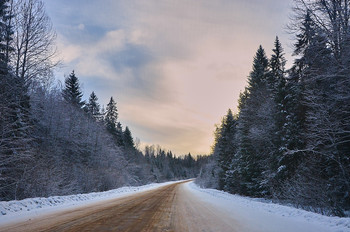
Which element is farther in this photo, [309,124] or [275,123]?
[275,123]

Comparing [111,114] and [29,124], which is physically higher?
[111,114]

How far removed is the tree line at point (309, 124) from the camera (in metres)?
10.7

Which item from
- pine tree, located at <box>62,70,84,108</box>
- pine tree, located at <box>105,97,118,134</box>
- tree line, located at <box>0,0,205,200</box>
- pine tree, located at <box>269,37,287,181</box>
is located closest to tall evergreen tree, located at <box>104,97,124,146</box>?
pine tree, located at <box>105,97,118,134</box>

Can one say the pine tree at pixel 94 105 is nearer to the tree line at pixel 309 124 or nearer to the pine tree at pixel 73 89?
the pine tree at pixel 73 89

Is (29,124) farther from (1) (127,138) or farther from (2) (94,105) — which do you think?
(1) (127,138)

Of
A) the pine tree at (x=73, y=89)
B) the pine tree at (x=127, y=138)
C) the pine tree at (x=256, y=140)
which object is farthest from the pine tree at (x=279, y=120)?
the pine tree at (x=127, y=138)

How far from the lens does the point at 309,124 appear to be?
12.4 m

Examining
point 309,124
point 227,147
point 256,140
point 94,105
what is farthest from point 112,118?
point 309,124

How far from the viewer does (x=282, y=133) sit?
16859 millimetres

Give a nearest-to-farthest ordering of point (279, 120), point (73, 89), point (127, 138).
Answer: point (279, 120) → point (73, 89) → point (127, 138)

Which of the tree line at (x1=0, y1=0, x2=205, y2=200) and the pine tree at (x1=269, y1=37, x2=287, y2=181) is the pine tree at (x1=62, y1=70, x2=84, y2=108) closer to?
the tree line at (x1=0, y1=0, x2=205, y2=200)

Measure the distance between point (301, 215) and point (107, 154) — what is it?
36.6 metres

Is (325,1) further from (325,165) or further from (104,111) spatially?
(104,111)

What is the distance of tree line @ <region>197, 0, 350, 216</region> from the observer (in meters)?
10.7
